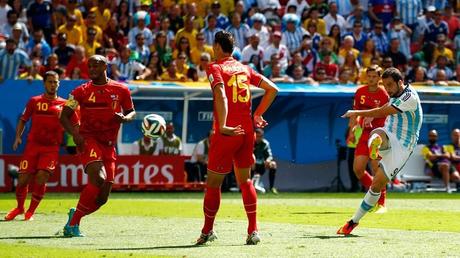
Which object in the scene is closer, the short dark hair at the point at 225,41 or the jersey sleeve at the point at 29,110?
the short dark hair at the point at 225,41

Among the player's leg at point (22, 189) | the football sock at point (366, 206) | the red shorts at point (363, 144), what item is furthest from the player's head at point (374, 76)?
the player's leg at point (22, 189)

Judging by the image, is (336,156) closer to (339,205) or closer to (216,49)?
(339,205)

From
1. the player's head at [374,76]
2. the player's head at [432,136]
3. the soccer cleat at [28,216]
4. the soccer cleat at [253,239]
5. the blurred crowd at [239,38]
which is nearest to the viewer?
the soccer cleat at [253,239]

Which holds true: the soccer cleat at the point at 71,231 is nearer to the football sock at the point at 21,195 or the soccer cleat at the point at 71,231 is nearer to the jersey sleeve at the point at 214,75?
the jersey sleeve at the point at 214,75

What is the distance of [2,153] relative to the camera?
91.2ft

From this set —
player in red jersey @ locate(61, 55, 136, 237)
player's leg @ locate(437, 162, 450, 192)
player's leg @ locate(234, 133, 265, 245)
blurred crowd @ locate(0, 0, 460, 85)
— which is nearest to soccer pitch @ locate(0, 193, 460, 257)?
player's leg @ locate(234, 133, 265, 245)

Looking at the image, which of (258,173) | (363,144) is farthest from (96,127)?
(258,173)

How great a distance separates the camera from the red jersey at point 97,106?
15.0 m

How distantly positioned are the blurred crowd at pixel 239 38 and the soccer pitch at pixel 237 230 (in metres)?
5.34

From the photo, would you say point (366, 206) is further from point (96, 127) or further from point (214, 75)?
point (96, 127)

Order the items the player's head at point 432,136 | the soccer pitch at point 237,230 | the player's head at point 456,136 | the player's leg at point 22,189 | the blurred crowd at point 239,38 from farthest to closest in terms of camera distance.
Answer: the player's head at point 456,136 → the player's head at point 432,136 → the blurred crowd at point 239,38 → the player's leg at point 22,189 → the soccer pitch at point 237,230

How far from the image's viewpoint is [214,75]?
43.5ft

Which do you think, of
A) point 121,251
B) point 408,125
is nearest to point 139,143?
point 408,125

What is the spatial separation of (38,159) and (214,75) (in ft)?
21.1
